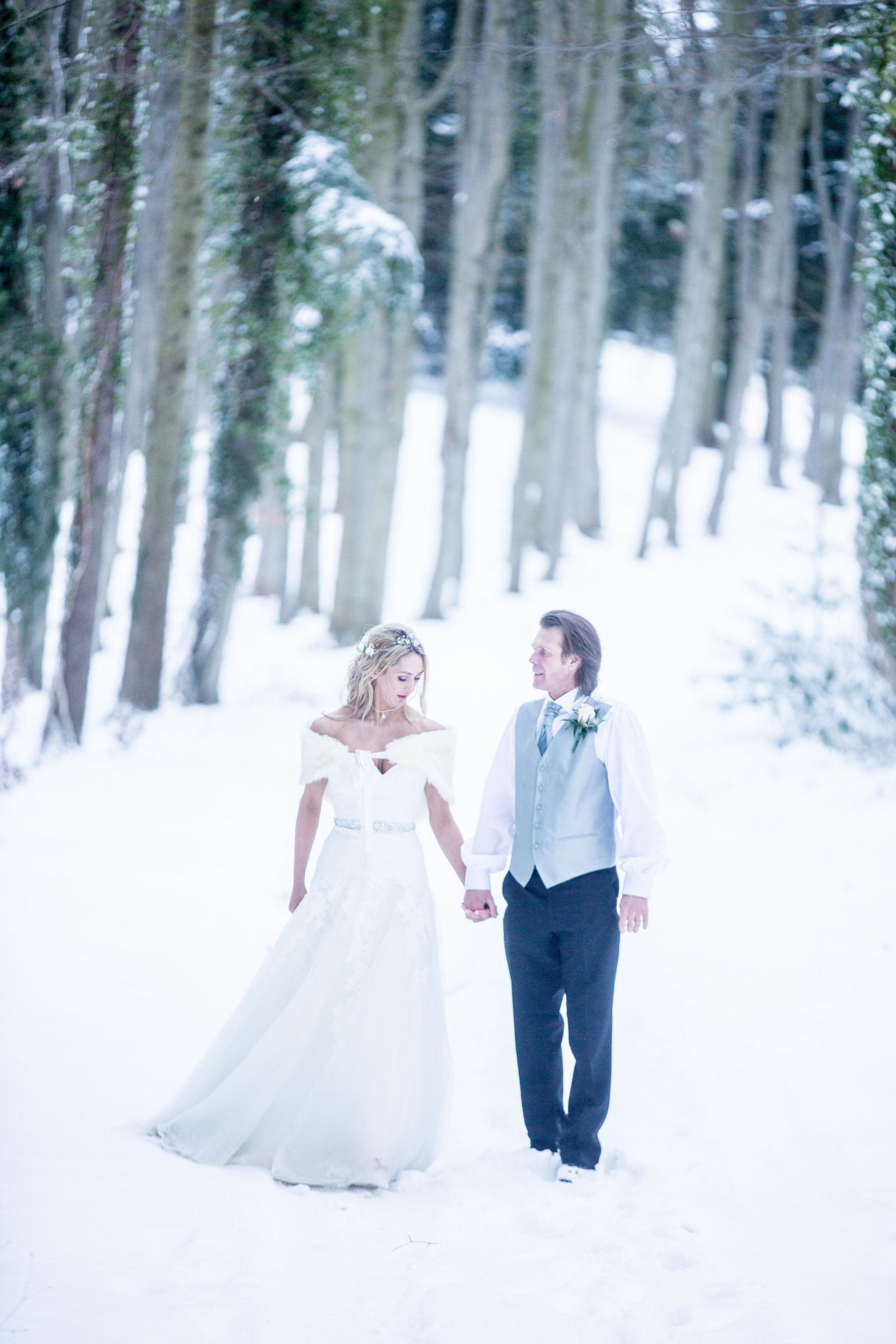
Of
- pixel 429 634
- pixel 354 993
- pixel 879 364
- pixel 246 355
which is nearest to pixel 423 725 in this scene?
pixel 354 993

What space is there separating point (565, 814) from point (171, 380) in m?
7.83

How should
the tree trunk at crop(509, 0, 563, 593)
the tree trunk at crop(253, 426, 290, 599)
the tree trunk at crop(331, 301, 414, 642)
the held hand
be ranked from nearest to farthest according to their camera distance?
the held hand, the tree trunk at crop(253, 426, 290, 599), the tree trunk at crop(331, 301, 414, 642), the tree trunk at crop(509, 0, 563, 593)

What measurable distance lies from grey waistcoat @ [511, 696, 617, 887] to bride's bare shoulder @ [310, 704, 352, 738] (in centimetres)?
68

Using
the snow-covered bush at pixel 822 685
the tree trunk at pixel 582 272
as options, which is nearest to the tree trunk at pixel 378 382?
the tree trunk at pixel 582 272

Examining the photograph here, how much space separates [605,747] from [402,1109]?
1379mm

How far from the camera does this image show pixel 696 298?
19219 mm

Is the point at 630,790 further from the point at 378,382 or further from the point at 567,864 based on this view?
the point at 378,382

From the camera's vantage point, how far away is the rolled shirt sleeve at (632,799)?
413 centimetres

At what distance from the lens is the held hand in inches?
162

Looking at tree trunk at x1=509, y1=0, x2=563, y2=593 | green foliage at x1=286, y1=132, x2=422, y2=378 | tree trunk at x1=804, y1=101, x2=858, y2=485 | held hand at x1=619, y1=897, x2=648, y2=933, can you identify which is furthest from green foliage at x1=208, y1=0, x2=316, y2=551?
tree trunk at x1=804, y1=101, x2=858, y2=485

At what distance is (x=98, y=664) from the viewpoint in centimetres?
1572

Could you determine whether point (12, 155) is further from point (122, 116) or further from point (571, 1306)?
point (571, 1306)

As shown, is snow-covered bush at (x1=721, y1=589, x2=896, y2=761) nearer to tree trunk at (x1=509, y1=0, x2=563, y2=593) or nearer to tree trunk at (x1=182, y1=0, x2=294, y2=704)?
tree trunk at (x1=182, y1=0, x2=294, y2=704)

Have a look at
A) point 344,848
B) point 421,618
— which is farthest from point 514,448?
point 344,848
